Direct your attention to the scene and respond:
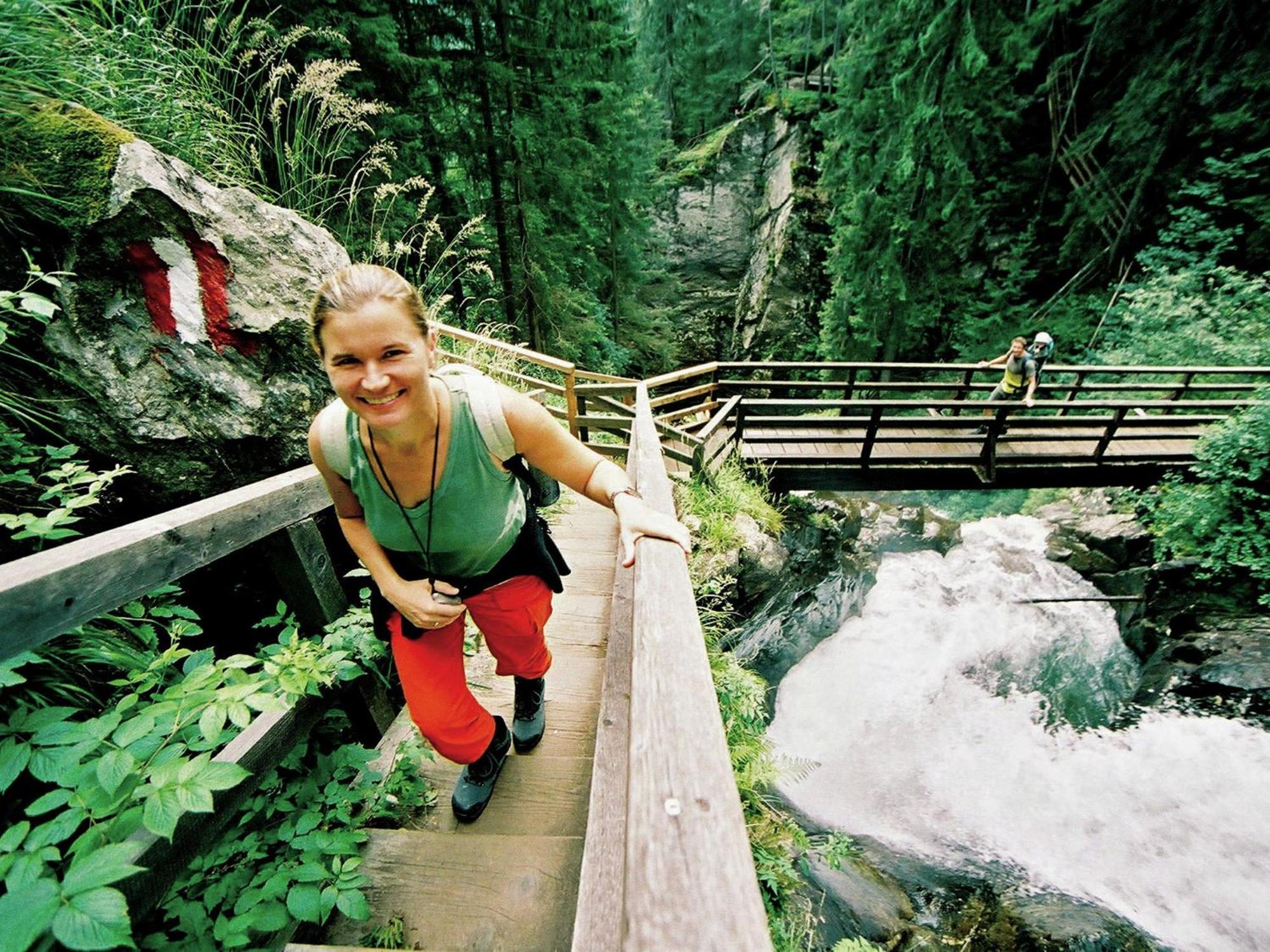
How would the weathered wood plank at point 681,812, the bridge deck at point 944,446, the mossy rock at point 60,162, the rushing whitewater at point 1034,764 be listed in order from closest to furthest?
the weathered wood plank at point 681,812, the mossy rock at point 60,162, the rushing whitewater at point 1034,764, the bridge deck at point 944,446

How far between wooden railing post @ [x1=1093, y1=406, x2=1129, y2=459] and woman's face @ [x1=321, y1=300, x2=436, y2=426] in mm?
9420

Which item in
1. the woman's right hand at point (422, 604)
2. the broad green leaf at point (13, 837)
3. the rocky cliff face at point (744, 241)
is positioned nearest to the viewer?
the broad green leaf at point (13, 837)

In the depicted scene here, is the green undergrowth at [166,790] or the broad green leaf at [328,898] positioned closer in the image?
the green undergrowth at [166,790]

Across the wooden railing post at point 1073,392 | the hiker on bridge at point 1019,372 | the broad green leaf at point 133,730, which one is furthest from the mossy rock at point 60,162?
the wooden railing post at point 1073,392

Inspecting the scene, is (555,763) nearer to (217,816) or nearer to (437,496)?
(217,816)

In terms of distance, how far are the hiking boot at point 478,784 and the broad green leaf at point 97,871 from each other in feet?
3.74

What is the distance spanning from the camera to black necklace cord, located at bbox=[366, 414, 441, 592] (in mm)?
1318

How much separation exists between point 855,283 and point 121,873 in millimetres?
14621

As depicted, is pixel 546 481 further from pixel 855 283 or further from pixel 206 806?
pixel 855 283

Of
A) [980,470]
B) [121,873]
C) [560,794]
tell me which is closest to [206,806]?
[121,873]

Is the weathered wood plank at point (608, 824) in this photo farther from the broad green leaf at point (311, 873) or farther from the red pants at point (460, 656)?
the broad green leaf at point (311, 873)

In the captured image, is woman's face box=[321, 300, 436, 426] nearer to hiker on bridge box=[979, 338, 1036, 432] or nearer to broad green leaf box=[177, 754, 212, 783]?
broad green leaf box=[177, 754, 212, 783]

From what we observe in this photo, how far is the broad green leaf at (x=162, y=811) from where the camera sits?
86cm

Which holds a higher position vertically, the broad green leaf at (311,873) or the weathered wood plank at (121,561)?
the weathered wood plank at (121,561)
